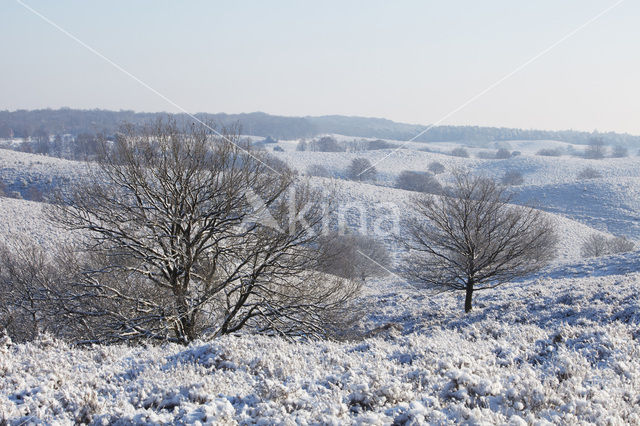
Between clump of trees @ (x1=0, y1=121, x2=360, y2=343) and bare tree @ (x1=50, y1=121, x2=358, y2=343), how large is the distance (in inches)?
1.4

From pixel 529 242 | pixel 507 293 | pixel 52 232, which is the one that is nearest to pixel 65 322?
pixel 529 242

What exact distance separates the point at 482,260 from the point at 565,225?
1947 inches

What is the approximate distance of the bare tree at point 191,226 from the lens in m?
11.5

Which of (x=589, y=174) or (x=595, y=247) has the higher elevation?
(x=589, y=174)

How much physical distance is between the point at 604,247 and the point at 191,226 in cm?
5202

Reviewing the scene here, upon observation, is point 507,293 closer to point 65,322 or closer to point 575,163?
point 65,322

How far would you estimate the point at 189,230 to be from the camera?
1197 cm

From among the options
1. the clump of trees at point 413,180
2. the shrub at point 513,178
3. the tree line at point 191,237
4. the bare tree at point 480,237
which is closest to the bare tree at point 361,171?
the clump of trees at point 413,180

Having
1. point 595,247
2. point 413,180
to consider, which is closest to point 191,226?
point 595,247

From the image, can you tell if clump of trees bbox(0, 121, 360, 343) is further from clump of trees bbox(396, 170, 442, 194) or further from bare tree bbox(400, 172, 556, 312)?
clump of trees bbox(396, 170, 442, 194)

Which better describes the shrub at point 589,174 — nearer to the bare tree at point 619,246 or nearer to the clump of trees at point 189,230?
the bare tree at point 619,246

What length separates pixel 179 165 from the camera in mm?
11625

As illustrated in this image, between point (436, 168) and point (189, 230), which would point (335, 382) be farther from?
point (436, 168)

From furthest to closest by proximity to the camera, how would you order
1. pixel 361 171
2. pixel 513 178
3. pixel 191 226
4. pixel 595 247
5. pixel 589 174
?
pixel 589 174
pixel 513 178
pixel 361 171
pixel 595 247
pixel 191 226
